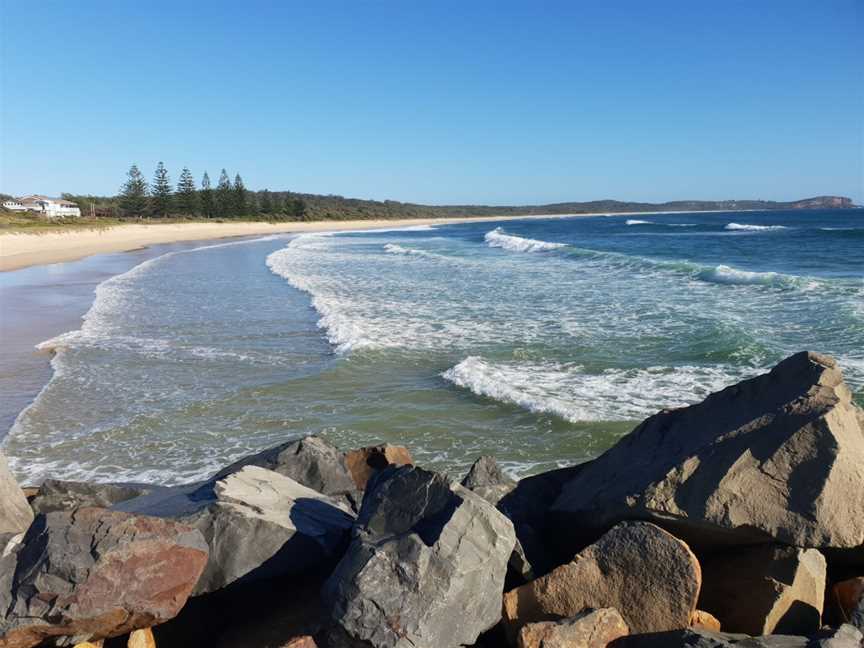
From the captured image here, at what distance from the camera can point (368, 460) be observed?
19.9ft

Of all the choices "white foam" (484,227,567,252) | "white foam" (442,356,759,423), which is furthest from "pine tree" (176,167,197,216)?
"white foam" (442,356,759,423)

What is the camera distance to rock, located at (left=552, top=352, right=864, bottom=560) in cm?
362

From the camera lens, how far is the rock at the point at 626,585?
3.57 m

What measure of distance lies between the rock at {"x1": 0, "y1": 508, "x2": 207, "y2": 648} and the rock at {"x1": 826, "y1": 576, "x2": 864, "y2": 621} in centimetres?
333

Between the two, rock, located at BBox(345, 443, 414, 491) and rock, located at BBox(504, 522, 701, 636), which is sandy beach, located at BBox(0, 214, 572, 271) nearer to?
rock, located at BBox(345, 443, 414, 491)

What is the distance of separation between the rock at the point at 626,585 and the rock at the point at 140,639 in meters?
1.83

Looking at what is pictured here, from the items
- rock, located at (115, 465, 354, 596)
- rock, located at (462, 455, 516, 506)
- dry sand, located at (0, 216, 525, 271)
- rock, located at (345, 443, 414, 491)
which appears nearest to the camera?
rock, located at (115, 465, 354, 596)

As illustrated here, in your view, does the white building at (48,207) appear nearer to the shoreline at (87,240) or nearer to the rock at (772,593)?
the shoreline at (87,240)

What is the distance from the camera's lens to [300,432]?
29.3ft

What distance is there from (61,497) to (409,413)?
487cm

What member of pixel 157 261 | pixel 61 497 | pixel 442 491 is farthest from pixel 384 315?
pixel 157 261

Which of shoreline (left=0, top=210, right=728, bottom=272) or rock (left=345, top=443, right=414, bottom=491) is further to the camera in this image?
shoreline (left=0, top=210, right=728, bottom=272)

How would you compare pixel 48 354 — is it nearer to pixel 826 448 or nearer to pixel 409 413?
pixel 409 413

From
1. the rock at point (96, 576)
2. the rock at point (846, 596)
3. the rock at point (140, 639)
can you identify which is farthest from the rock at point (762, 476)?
the rock at point (140, 639)
